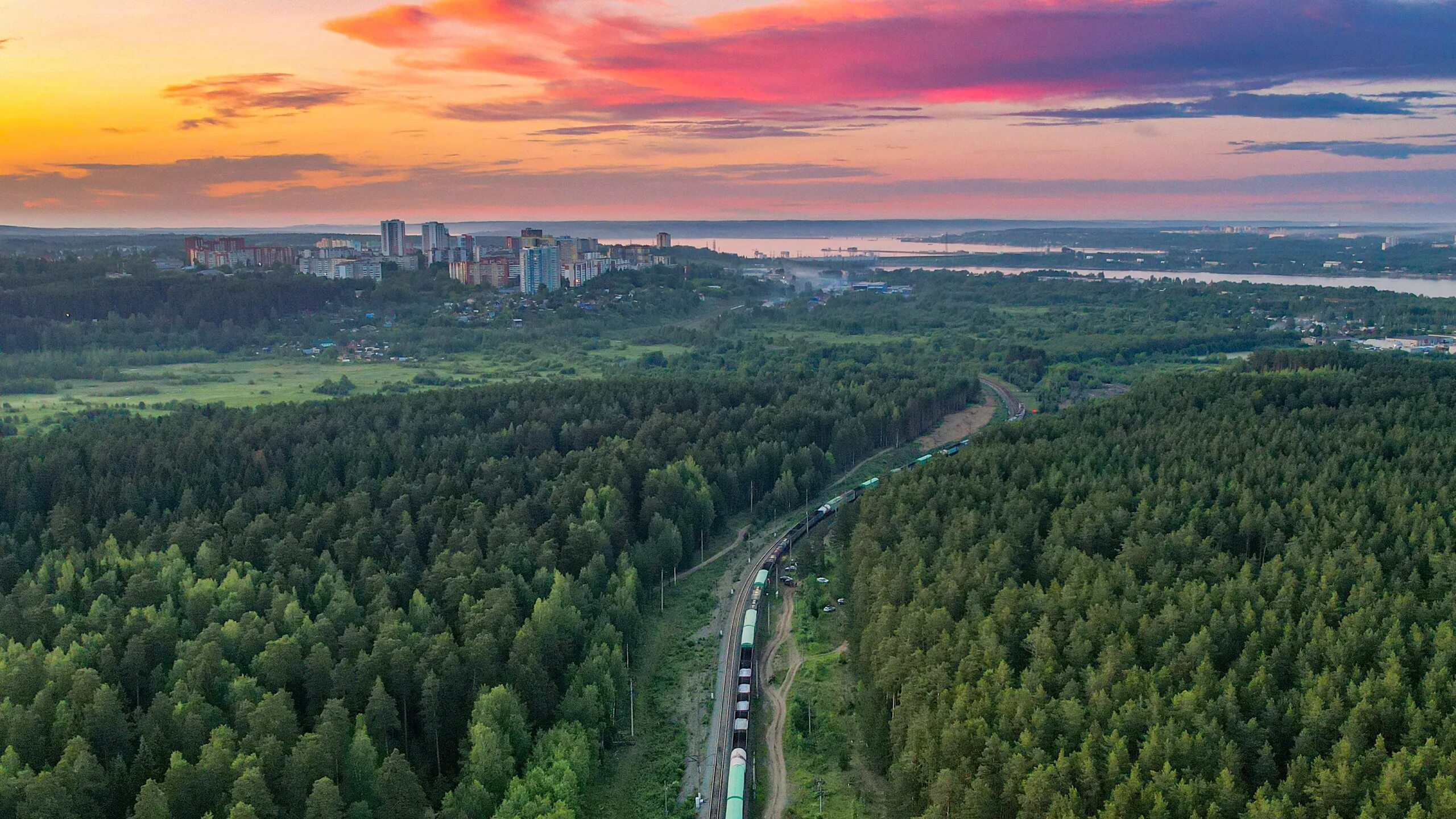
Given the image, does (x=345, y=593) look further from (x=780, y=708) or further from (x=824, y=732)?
(x=824, y=732)

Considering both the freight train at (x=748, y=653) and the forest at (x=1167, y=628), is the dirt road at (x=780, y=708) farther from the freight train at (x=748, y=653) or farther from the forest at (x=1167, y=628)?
the forest at (x=1167, y=628)

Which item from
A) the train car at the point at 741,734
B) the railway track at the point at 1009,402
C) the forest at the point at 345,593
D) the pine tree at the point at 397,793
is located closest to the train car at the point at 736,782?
the train car at the point at 741,734

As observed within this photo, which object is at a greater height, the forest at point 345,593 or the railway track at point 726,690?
the forest at point 345,593

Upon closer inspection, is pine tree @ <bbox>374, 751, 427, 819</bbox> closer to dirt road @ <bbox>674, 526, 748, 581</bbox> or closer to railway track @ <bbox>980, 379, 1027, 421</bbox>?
dirt road @ <bbox>674, 526, 748, 581</bbox>

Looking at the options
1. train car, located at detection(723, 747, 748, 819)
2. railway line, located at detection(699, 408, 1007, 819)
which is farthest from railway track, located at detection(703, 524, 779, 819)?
train car, located at detection(723, 747, 748, 819)

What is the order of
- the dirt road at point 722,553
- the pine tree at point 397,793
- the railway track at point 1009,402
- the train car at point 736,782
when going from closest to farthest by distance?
the pine tree at point 397,793
the train car at point 736,782
the dirt road at point 722,553
the railway track at point 1009,402

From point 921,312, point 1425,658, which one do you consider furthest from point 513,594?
point 921,312

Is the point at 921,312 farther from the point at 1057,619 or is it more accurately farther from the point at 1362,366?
the point at 1057,619
